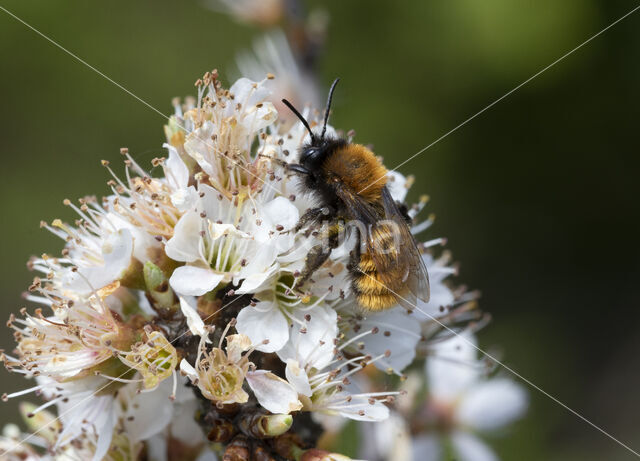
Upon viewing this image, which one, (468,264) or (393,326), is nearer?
(393,326)

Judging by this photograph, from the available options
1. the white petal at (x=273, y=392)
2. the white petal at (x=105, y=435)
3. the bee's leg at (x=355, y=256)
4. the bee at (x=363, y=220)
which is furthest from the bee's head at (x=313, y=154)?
→ the white petal at (x=105, y=435)

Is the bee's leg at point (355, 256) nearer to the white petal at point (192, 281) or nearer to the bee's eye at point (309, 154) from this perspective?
the bee's eye at point (309, 154)

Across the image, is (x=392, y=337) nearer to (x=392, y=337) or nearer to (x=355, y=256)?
(x=392, y=337)

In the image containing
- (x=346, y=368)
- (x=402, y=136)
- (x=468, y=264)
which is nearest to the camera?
(x=346, y=368)

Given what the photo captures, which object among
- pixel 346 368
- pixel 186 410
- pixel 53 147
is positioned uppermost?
pixel 53 147

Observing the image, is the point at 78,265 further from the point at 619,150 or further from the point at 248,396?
the point at 619,150

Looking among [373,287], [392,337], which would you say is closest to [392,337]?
[392,337]

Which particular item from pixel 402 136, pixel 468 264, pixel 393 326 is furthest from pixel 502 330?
pixel 393 326
